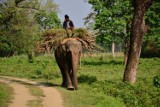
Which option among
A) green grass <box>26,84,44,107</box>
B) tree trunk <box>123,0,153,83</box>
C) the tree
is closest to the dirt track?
green grass <box>26,84,44,107</box>

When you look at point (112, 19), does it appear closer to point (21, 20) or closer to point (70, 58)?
point (21, 20)

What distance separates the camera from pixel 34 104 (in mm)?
13453

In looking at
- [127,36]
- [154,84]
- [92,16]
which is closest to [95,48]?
[154,84]

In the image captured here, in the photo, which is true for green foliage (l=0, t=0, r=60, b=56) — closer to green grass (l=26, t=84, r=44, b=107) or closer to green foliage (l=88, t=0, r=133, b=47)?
green foliage (l=88, t=0, r=133, b=47)

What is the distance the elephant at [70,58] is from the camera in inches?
697

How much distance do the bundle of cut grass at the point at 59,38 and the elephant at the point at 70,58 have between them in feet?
1.50

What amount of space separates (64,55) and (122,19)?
24.1 metres

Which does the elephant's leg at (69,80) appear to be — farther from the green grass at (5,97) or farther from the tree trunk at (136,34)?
the tree trunk at (136,34)

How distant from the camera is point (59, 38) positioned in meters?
19.0

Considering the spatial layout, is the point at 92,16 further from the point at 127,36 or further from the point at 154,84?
the point at 154,84

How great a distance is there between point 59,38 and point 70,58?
1537 millimetres

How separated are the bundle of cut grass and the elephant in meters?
0.46

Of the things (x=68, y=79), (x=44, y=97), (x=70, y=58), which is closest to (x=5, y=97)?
(x=44, y=97)

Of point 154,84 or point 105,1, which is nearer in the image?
point 154,84
